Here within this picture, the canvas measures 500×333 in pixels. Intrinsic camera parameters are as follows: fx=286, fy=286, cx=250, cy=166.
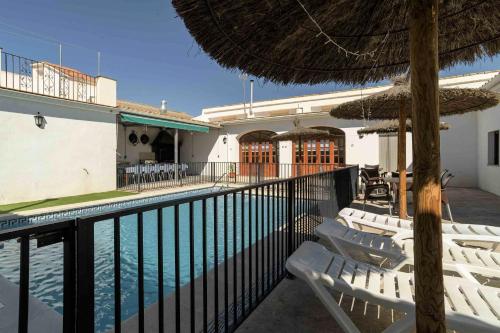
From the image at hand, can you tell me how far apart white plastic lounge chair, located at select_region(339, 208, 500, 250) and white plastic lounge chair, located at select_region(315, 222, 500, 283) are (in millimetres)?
151

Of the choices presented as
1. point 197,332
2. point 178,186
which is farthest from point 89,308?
point 178,186

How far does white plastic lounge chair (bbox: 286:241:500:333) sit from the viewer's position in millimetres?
1610

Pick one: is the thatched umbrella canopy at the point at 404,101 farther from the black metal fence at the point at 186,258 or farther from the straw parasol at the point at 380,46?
the straw parasol at the point at 380,46

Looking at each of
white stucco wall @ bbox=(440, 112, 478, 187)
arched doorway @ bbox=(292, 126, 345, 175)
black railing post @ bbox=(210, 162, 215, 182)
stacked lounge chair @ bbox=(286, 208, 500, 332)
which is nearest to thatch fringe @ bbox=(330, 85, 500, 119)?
stacked lounge chair @ bbox=(286, 208, 500, 332)

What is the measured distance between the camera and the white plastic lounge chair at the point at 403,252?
95.8 inches

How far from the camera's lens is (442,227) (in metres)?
3.71

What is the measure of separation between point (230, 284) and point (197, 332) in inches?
31.5

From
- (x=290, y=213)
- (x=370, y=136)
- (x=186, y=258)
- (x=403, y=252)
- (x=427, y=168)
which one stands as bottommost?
(x=186, y=258)

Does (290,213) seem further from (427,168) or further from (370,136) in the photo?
(370,136)

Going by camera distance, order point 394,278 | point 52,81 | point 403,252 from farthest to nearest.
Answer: point 52,81, point 403,252, point 394,278

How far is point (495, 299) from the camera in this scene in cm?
181

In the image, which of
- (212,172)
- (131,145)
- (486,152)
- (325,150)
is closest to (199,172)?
(212,172)

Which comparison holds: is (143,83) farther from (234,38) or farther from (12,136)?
(234,38)

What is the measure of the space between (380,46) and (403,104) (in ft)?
10.5
